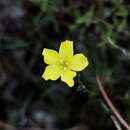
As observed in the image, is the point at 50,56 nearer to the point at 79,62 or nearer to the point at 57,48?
the point at 79,62

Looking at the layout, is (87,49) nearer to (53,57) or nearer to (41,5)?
(41,5)

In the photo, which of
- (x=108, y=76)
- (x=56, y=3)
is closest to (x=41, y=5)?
(x=56, y=3)

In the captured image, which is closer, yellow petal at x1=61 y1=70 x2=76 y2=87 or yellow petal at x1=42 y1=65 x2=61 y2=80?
yellow petal at x1=61 y1=70 x2=76 y2=87

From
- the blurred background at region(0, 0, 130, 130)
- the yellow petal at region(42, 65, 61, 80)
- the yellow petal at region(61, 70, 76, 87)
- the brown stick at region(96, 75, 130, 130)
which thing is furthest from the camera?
the blurred background at region(0, 0, 130, 130)

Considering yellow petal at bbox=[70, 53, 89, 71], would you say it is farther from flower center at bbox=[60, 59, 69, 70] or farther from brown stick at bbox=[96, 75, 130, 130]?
brown stick at bbox=[96, 75, 130, 130]

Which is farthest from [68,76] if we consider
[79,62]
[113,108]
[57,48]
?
[57,48]

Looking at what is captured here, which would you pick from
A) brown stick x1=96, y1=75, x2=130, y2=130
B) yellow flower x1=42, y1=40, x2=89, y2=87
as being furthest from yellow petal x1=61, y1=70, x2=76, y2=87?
brown stick x1=96, y1=75, x2=130, y2=130

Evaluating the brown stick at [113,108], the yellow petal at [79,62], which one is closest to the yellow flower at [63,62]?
the yellow petal at [79,62]

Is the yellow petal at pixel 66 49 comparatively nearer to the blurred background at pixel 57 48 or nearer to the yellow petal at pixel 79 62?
the yellow petal at pixel 79 62
